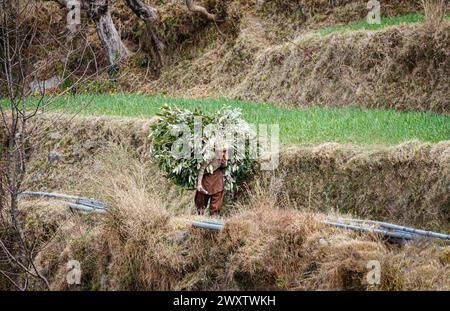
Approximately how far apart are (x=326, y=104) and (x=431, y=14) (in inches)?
98.5

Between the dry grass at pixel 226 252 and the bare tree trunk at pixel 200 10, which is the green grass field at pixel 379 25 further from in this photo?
the dry grass at pixel 226 252

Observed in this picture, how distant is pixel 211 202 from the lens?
1264 cm

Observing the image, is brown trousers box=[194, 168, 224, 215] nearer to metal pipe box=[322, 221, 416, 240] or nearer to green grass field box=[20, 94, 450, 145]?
green grass field box=[20, 94, 450, 145]

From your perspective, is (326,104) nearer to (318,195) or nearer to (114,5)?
(318,195)

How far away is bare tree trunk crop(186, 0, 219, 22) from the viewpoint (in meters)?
21.6

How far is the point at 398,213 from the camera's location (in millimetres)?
11664

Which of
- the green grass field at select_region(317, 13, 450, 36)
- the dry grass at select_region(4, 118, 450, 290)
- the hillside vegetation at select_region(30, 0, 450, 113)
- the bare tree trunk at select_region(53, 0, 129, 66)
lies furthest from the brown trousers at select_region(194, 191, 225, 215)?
the bare tree trunk at select_region(53, 0, 129, 66)

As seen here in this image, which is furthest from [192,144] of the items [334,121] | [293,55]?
[293,55]

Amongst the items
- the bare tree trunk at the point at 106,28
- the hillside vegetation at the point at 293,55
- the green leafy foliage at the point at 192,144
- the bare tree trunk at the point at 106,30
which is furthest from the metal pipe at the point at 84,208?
the bare tree trunk at the point at 106,30

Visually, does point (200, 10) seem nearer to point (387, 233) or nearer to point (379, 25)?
point (379, 25)

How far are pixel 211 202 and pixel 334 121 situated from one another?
301 cm

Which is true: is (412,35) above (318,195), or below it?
above
